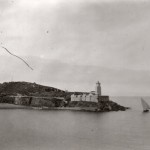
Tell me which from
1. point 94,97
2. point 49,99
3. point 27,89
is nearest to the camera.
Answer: point 94,97

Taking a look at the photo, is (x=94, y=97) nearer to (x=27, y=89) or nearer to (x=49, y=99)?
(x=49, y=99)

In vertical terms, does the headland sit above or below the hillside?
below

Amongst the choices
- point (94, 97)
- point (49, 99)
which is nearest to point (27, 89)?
point (49, 99)

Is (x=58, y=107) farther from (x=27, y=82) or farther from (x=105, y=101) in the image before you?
(x=27, y=82)

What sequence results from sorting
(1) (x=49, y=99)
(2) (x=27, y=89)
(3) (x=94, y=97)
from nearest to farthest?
(3) (x=94, y=97), (1) (x=49, y=99), (2) (x=27, y=89)

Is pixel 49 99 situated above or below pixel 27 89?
below

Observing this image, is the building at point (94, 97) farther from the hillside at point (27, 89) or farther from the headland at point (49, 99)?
the hillside at point (27, 89)

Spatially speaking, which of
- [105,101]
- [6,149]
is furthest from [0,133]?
[105,101]

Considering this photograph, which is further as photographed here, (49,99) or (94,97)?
(49,99)

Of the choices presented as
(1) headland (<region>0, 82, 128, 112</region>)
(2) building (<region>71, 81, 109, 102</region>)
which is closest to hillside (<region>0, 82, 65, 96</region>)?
(1) headland (<region>0, 82, 128, 112</region>)

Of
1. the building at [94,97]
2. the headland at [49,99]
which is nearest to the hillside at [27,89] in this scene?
the headland at [49,99]

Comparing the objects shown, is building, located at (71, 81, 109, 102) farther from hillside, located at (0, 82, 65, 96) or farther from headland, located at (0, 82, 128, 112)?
hillside, located at (0, 82, 65, 96)
